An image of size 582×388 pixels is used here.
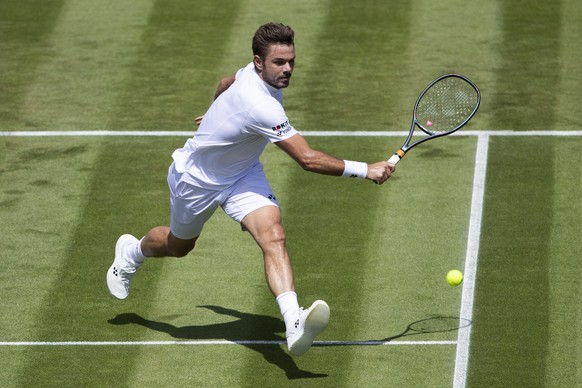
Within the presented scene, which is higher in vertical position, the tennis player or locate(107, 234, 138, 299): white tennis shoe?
the tennis player

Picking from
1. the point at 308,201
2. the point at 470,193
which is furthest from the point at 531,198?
the point at 308,201

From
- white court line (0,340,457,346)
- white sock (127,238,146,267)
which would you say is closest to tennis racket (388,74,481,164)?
white court line (0,340,457,346)

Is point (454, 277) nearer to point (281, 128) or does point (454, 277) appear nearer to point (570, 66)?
point (281, 128)

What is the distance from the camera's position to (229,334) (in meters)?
10.8

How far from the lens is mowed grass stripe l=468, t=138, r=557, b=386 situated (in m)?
10.1

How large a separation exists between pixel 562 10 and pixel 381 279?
7291mm

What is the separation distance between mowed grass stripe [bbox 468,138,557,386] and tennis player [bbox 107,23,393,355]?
5.36ft

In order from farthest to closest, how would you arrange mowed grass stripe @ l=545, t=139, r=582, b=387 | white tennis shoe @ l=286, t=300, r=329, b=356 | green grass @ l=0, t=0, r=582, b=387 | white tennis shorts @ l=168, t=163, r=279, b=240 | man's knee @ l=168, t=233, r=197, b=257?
man's knee @ l=168, t=233, r=197, b=257 → green grass @ l=0, t=0, r=582, b=387 → white tennis shorts @ l=168, t=163, r=279, b=240 → mowed grass stripe @ l=545, t=139, r=582, b=387 → white tennis shoe @ l=286, t=300, r=329, b=356

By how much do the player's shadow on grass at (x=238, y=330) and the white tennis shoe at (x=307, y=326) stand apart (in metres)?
0.76

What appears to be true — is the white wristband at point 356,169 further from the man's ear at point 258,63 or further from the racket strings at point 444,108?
the racket strings at point 444,108

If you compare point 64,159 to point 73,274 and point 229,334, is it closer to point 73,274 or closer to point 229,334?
point 73,274

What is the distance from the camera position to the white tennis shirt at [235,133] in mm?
9758

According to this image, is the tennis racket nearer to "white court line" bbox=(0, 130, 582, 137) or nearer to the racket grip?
the racket grip

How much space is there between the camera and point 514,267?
11.6 meters
